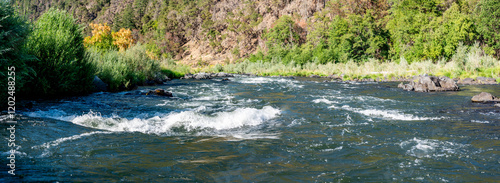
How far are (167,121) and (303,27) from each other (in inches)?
3089

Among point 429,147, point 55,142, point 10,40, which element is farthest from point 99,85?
point 429,147

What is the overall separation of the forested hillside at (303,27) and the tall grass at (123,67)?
329 cm

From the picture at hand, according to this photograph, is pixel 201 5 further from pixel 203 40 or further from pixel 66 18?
pixel 66 18

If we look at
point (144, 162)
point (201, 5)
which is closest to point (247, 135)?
point (144, 162)

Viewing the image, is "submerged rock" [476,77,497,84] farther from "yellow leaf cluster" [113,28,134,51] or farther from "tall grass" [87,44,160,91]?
"yellow leaf cluster" [113,28,134,51]

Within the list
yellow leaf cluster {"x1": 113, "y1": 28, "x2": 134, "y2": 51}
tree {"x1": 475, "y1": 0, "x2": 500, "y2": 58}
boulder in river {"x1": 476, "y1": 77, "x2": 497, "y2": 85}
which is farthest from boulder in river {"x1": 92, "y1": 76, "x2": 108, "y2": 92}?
tree {"x1": 475, "y1": 0, "x2": 500, "y2": 58}

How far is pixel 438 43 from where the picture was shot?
39000 millimetres

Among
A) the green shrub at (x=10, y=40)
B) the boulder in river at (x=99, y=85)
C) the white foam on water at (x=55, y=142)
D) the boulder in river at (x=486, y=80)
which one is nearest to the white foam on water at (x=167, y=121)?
the white foam on water at (x=55, y=142)

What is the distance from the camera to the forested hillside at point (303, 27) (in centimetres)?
3894

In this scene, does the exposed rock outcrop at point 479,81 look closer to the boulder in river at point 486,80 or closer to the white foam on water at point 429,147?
the boulder in river at point 486,80

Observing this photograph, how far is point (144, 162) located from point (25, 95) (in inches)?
423

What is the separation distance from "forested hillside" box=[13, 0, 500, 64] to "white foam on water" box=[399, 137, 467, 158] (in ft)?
40.1

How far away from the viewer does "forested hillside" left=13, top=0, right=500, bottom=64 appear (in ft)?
128

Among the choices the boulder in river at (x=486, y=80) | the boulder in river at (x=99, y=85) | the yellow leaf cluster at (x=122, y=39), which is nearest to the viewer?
the boulder in river at (x=99, y=85)
